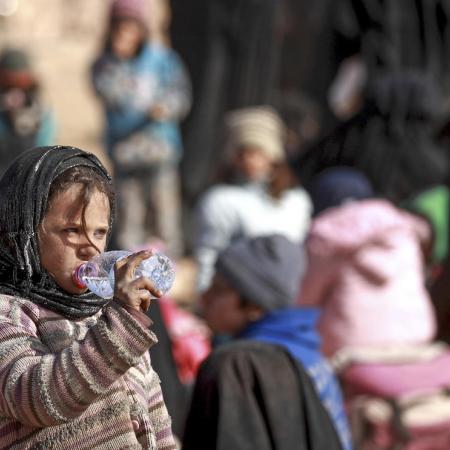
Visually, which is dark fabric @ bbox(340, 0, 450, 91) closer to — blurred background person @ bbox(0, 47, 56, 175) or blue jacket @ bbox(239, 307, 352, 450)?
blurred background person @ bbox(0, 47, 56, 175)

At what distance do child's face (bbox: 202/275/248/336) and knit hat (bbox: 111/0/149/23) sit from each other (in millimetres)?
6057

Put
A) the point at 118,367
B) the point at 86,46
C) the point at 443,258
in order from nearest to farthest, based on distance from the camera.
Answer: the point at 118,367 → the point at 443,258 → the point at 86,46

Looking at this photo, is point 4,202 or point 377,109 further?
point 377,109

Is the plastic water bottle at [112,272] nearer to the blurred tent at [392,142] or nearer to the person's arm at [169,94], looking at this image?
the blurred tent at [392,142]

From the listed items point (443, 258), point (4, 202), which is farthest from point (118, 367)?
point (443, 258)

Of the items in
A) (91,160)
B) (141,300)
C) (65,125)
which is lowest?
(65,125)

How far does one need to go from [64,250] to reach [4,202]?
15cm

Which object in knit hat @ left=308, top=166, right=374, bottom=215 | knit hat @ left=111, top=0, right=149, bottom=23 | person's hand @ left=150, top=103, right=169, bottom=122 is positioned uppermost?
knit hat @ left=111, top=0, right=149, bottom=23

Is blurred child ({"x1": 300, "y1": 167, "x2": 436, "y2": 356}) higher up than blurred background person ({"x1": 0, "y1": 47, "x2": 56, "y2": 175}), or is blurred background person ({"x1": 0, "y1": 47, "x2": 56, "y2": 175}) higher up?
blurred background person ({"x1": 0, "y1": 47, "x2": 56, "y2": 175})

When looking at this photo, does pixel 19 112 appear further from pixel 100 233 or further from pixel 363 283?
pixel 100 233

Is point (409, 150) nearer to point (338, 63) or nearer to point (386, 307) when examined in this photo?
point (386, 307)

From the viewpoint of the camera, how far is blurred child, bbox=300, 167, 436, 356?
689cm

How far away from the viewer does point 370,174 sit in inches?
406

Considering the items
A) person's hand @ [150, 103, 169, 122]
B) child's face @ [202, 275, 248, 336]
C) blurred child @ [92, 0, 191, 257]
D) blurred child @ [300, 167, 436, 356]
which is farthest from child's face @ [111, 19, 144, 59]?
child's face @ [202, 275, 248, 336]
